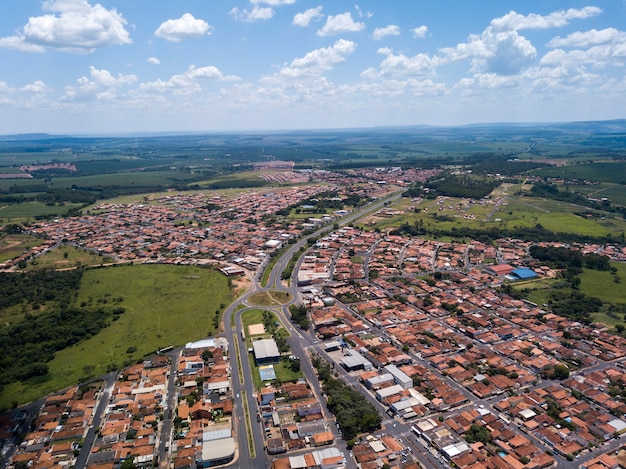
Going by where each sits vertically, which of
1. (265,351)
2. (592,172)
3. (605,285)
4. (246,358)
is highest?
(592,172)

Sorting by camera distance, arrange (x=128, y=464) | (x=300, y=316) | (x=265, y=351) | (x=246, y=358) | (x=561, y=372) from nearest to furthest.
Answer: (x=128, y=464) < (x=561, y=372) < (x=265, y=351) < (x=246, y=358) < (x=300, y=316)

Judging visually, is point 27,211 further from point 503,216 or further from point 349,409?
point 503,216

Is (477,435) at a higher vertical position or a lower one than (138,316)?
lower

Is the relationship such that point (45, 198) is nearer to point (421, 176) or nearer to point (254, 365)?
point (254, 365)

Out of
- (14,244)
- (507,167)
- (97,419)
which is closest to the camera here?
(97,419)

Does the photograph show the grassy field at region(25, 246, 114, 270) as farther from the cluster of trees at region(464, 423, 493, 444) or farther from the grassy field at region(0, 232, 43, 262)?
the cluster of trees at region(464, 423, 493, 444)

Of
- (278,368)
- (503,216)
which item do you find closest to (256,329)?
(278,368)

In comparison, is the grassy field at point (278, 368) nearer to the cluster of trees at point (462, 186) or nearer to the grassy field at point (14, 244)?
the grassy field at point (14, 244)
